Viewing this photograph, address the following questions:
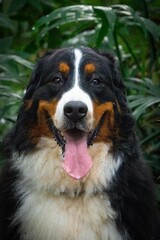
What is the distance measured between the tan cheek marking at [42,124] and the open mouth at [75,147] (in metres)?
0.04

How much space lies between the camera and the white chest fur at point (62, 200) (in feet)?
17.1

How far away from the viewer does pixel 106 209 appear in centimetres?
521

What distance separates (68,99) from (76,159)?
475mm

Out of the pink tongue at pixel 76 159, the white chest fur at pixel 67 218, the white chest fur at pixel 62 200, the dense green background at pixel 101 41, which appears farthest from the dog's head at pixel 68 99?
the dense green background at pixel 101 41

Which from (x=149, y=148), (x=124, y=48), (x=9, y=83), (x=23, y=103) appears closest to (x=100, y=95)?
(x=23, y=103)

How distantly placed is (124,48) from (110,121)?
9.78 ft

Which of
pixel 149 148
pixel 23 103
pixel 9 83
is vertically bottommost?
pixel 149 148

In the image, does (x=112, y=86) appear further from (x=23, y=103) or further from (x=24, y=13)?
(x=24, y=13)

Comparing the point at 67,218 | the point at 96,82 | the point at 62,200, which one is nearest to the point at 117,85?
the point at 96,82

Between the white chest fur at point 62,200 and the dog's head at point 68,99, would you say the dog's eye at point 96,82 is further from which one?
the white chest fur at point 62,200

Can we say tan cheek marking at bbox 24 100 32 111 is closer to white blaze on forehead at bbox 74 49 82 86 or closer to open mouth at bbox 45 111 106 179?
open mouth at bbox 45 111 106 179

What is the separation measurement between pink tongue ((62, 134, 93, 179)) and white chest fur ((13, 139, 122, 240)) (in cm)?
12

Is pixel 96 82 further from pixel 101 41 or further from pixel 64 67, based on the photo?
pixel 101 41

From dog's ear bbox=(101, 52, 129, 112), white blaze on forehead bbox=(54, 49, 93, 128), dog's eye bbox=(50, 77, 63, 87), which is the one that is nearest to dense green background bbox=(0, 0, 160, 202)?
dog's ear bbox=(101, 52, 129, 112)
